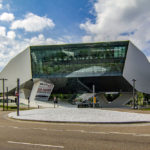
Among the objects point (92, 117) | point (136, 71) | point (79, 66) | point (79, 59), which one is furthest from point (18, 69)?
point (92, 117)

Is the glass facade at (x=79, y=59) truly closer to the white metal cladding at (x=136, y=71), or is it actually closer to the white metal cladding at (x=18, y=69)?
the white metal cladding at (x=18, y=69)

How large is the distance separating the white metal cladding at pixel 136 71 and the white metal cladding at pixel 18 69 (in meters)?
27.5

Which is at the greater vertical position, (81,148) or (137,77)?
(137,77)

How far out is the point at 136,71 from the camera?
5672cm

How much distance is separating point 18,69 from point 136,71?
37792 mm

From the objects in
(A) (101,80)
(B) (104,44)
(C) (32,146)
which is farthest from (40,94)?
(C) (32,146)

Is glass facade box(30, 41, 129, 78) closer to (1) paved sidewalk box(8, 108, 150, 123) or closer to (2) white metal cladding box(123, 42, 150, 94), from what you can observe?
(2) white metal cladding box(123, 42, 150, 94)

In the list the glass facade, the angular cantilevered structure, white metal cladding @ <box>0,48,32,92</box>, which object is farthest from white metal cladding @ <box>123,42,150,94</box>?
white metal cladding @ <box>0,48,32,92</box>

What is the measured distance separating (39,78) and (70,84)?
9.47 m

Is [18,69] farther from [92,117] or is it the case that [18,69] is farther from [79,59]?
[92,117]

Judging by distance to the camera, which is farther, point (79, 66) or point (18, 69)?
point (18, 69)

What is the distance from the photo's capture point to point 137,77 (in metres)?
57.1

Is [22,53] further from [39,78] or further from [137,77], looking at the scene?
[137,77]

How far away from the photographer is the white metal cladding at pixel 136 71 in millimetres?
49031
